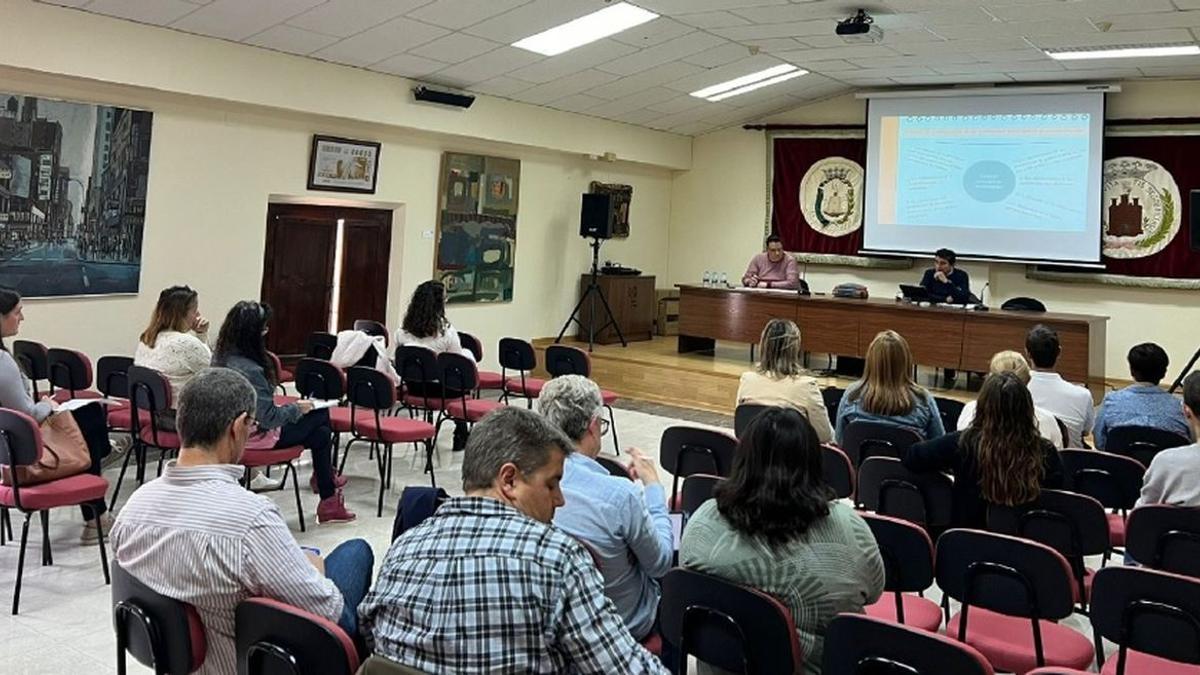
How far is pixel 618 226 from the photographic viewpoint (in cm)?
1186

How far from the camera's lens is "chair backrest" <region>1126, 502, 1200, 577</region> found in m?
3.02

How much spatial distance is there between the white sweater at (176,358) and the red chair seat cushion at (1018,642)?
3.78 metres

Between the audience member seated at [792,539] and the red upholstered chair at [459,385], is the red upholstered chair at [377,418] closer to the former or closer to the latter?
the red upholstered chair at [459,385]

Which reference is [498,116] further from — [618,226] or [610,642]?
[610,642]

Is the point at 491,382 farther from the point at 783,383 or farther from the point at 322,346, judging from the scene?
the point at 783,383

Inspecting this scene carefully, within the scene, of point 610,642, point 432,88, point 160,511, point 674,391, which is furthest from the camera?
point 674,391

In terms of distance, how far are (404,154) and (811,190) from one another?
508 cm

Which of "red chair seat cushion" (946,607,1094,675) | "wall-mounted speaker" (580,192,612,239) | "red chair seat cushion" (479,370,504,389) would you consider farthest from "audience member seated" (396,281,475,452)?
"wall-mounted speaker" (580,192,612,239)

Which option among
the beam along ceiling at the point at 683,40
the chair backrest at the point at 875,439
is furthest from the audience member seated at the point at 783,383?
the beam along ceiling at the point at 683,40

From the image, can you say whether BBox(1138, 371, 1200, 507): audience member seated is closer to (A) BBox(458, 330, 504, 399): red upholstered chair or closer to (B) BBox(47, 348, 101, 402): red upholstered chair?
(A) BBox(458, 330, 504, 399): red upholstered chair

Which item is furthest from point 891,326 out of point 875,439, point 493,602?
point 493,602

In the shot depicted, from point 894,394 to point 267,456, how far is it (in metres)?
2.98

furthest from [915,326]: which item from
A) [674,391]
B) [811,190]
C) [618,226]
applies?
[618,226]

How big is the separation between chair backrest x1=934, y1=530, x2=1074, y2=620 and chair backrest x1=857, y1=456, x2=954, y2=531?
2.33ft
